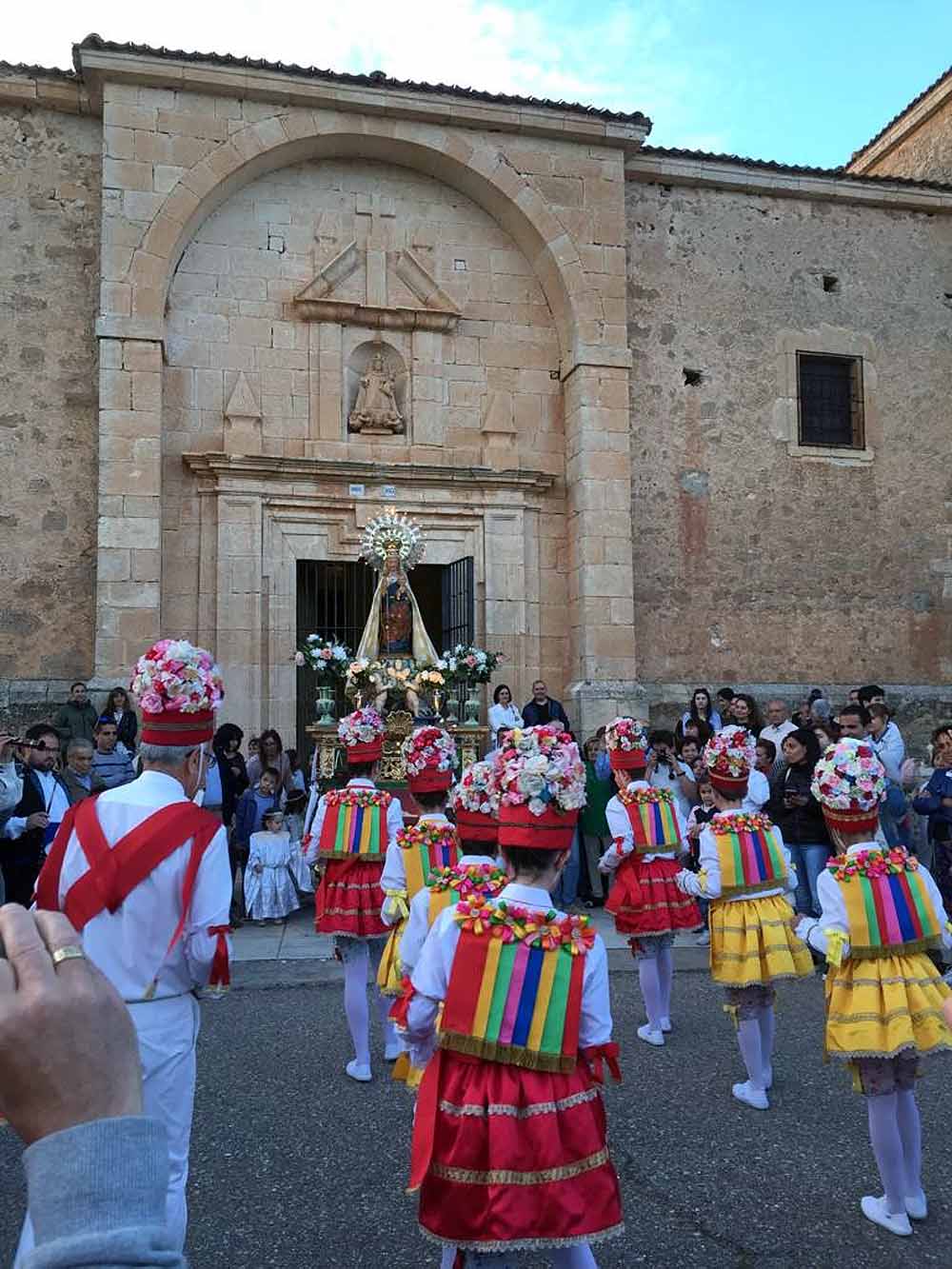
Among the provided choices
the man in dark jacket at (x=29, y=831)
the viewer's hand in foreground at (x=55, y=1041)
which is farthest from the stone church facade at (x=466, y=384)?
the viewer's hand in foreground at (x=55, y=1041)

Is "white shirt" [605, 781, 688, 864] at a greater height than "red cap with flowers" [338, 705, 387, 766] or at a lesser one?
lesser

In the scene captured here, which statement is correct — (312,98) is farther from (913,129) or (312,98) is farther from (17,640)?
(913,129)

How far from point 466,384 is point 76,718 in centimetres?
693

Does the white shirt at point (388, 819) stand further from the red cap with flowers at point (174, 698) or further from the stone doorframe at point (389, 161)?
the stone doorframe at point (389, 161)

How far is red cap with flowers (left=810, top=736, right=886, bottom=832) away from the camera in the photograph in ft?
15.2

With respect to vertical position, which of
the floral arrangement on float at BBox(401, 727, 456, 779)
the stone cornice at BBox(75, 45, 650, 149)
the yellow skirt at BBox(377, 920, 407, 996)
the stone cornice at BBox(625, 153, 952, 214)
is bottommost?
the yellow skirt at BBox(377, 920, 407, 996)

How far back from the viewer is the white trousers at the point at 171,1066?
349 centimetres

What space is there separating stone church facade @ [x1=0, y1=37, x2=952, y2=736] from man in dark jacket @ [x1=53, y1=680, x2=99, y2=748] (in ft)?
2.21

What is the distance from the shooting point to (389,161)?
49.4 ft

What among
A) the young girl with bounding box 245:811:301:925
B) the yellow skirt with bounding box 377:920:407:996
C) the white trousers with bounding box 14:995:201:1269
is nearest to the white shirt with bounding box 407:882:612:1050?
the white trousers with bounding box 14:995:201:1269

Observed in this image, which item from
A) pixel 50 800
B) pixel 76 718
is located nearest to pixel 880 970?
pixel 50 800

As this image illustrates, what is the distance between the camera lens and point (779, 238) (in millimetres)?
16156

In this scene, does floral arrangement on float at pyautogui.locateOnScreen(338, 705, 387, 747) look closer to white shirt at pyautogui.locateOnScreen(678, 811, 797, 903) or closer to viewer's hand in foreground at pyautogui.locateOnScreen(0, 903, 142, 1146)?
white shirt at pyautogui.locateOnScreen(678, 811, 797, 903)

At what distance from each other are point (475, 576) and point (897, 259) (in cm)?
823
